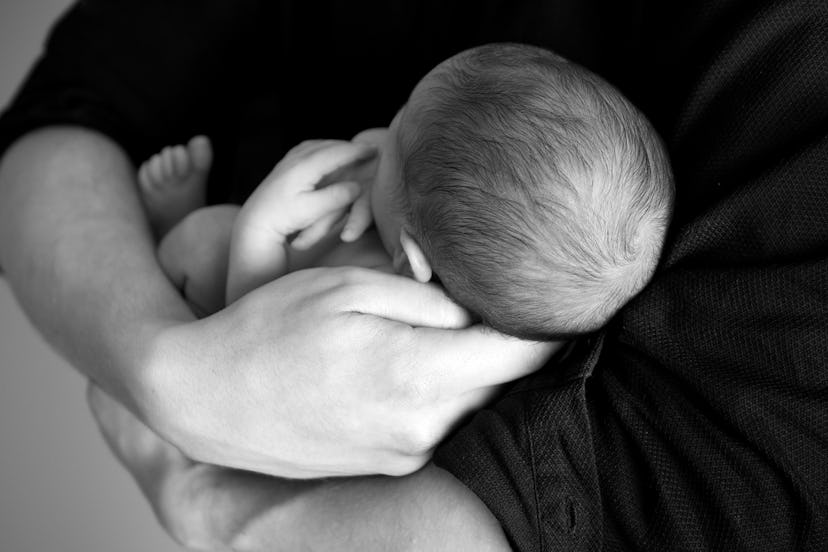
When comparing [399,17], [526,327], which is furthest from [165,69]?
[526,327]

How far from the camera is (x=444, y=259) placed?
0.75 m

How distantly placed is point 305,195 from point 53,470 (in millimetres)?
1410

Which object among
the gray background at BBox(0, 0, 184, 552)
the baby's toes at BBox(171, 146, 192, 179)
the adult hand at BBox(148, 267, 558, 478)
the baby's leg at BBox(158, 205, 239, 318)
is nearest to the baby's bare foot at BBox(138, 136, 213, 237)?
the baby's toes at BBox(171, 146, 192, 179)

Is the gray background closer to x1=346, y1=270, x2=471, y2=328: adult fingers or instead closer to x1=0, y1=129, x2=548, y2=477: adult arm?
x1=0, y1=129, x2=548, y2=477: adult arm

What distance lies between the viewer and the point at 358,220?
0.85m

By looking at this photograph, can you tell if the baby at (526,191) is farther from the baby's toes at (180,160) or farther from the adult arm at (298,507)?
the baby's toes at (180,160)

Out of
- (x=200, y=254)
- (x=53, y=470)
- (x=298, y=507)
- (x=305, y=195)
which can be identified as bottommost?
(x=53, y=470)

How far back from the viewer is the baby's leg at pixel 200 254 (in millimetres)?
962

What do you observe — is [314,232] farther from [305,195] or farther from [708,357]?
[708,357]

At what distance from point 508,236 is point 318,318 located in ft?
0.59

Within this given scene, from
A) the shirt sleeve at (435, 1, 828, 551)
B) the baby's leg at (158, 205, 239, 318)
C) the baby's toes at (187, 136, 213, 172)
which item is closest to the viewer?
the shirt sleeve at (435, 1, 828, 551)

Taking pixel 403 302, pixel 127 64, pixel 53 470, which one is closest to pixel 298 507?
pixel 403 302

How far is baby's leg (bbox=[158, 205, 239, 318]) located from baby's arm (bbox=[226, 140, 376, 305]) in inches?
3.3

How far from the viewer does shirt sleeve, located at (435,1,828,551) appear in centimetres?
63
